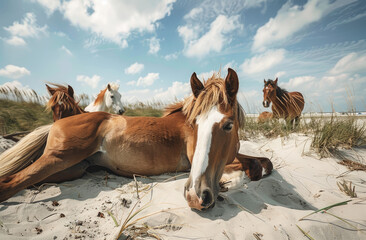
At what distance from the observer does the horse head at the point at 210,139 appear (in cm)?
133

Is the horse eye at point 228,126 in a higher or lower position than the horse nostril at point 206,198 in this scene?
higher

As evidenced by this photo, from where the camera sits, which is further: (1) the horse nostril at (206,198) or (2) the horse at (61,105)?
(2) the horse at (61,105)

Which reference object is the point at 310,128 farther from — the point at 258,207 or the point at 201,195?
the point at 201,195

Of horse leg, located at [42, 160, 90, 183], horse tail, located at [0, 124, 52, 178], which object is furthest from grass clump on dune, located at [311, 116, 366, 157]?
horse tail, located at [0, 124, 52, 178]

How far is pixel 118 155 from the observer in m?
2.18

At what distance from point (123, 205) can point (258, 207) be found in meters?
1.27

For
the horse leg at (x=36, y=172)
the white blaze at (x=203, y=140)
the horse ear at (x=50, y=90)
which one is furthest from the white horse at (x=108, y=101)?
the white blaze at (x=203, y=140)

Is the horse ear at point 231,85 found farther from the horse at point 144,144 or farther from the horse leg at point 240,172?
the horse leg at point 240,172

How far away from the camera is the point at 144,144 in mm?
2166

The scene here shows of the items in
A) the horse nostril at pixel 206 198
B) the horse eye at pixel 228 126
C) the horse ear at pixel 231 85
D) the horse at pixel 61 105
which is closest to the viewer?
the horse nostril at pixel 206 198

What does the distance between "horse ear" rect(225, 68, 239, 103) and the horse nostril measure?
0.99 metres

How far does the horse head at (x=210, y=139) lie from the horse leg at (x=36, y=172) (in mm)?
1473

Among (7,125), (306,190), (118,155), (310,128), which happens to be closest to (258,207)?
(306,190)

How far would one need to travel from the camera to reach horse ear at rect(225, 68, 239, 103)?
184cm
